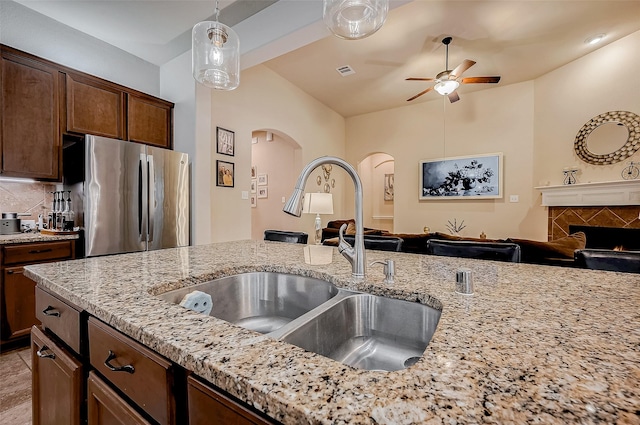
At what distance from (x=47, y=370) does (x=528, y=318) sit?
4.70 ft

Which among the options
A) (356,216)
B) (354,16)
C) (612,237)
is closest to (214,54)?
(354,16)

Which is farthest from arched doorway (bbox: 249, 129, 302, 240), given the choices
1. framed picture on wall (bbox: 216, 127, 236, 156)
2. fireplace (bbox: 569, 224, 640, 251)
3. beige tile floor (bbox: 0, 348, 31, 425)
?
fireplace (bbox: 569, 224, 640, 251)

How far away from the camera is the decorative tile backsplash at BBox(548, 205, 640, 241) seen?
11.9 ft

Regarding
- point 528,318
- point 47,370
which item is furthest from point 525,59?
point 47,370

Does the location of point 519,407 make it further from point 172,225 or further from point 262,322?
point 172,225

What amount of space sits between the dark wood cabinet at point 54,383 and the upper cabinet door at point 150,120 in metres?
2.49

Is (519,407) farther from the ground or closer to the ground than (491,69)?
closer to the ground

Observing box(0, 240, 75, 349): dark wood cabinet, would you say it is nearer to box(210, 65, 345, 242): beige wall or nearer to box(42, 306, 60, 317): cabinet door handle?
box(210, 65, 345, 242): beige wall

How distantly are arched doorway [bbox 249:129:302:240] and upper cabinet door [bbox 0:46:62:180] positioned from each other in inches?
118

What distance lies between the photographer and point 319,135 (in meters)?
5.56

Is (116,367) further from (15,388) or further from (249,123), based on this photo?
(249,123)

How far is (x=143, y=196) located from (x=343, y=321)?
2.60m

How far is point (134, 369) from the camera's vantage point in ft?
1.96

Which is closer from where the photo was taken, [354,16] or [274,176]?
[354,16]
